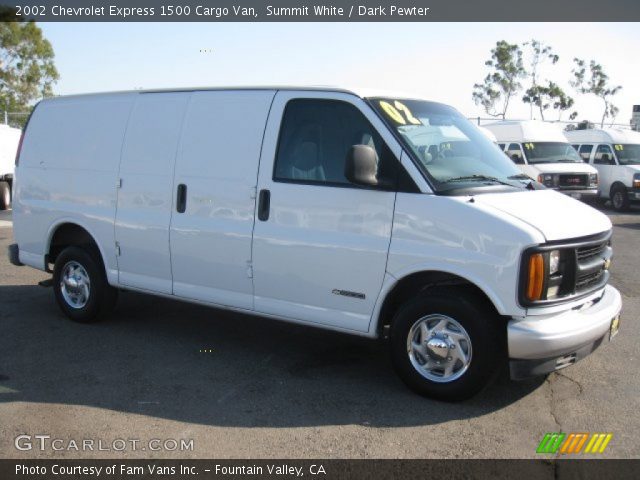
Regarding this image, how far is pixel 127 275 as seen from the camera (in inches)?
245

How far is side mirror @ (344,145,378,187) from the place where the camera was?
15.0ft

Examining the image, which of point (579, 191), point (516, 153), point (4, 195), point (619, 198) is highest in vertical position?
point (516, 153)

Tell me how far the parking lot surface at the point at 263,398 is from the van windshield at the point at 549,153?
39.6ft

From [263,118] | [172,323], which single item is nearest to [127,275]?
[172,323]

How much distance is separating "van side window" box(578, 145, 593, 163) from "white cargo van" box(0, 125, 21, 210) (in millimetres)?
16779

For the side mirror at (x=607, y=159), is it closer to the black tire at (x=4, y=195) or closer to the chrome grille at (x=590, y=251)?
the chrome grille at (x=590, y=251)

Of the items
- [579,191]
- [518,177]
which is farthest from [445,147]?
[579,191]

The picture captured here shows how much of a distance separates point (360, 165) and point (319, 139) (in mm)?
661

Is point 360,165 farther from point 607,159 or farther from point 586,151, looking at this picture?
point 586,151

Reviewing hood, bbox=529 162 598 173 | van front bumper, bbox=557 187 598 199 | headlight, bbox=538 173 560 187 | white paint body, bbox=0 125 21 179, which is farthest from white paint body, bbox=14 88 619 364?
van front bumper, bbox=557 187 598 199

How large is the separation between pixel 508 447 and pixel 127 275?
12.4ft

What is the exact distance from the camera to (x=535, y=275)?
421 cm
